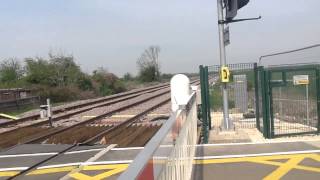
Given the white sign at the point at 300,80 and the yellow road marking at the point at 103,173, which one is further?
the white sign at the point at 300,80

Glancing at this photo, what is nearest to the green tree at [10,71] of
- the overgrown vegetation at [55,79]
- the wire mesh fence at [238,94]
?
the overgrown vegetation at [55,79]

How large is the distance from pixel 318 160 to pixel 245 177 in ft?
6.56

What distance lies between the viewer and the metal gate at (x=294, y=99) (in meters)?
13.3

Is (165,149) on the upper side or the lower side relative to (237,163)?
upper

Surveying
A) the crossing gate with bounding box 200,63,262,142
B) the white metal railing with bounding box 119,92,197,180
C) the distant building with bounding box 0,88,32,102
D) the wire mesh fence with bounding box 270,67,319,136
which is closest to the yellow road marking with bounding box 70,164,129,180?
the white metal railing with bounding box 119,92,197,180

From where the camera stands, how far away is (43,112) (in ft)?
76.5

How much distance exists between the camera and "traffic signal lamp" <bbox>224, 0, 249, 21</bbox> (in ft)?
45.6

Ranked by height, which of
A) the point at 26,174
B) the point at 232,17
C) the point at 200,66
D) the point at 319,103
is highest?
the point at 232,17

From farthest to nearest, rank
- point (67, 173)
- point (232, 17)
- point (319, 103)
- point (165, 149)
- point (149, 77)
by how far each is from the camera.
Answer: point (149, 77) → point (232, 17) → point (319, 103) → point (67, 173) → point (165, 149)

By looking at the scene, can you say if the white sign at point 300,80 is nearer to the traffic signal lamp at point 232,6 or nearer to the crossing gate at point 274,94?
the crossing gate at point 274,94

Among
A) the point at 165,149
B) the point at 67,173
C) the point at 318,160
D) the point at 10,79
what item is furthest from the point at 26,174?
the point at 10,79

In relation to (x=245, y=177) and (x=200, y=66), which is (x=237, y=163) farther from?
(x=200, y=66)

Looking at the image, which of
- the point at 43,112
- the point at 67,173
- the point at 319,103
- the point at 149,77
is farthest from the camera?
the point at 149,77

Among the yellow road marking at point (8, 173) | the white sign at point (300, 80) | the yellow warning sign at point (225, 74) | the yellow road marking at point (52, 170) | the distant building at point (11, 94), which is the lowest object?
the yellow road marking at point (8, 173)
